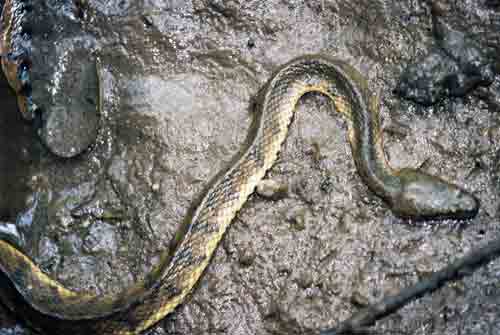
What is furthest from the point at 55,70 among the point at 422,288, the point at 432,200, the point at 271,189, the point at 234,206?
the point at 422,288

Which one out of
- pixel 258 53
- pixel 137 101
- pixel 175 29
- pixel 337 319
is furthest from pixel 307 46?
pixel 337 319

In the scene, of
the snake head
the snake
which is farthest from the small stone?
the snake head

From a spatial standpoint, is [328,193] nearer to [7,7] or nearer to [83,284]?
[83,284]

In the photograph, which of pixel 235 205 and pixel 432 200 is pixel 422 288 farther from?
pixel 235 205

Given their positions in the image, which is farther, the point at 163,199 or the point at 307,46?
the point at 307,46

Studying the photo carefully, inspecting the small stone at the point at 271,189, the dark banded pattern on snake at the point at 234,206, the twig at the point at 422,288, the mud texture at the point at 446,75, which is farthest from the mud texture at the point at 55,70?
the mud texture at the point at 446,75

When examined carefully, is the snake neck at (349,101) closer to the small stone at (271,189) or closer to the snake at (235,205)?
the snake at (235,205)

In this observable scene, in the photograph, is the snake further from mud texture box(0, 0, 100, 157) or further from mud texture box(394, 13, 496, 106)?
mud texture box(394, 13, 496, 106)

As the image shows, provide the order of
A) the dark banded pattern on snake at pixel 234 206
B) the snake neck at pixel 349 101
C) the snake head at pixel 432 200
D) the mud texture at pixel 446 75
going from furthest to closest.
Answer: the mud texture at pixel 446 75 < the snake neck at pixel 349 101 < the snake head at pixel 432 200 < the dark banded pattern on snake at pixel 234 206
